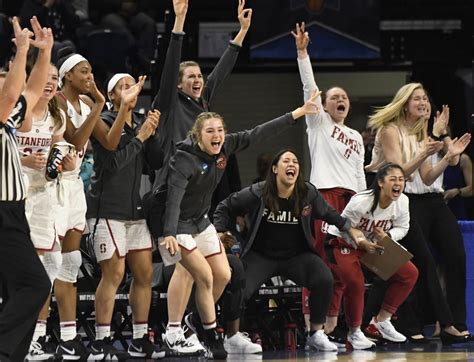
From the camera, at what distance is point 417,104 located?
9.82 meters

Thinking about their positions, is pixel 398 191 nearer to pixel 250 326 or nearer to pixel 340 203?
pixel 340 203

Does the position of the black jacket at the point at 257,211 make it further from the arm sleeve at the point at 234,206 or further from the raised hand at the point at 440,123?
the raised hand at the point at 440,123

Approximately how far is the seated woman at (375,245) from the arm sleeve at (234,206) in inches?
27.4

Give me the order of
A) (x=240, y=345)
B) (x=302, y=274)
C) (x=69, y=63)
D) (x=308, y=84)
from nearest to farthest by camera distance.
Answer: (x=69, y=63), (x=240, y=345), (x=302, y=274), (x=308, y=84)

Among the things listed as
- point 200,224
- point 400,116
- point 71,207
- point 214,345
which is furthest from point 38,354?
point 400,116

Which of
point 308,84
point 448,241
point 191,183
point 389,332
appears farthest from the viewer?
point 448,241

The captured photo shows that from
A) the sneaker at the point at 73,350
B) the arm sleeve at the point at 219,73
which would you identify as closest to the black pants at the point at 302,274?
the arm sleeve at the point at 219,73

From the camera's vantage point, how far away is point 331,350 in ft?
29.7

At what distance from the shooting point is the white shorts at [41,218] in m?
7.56

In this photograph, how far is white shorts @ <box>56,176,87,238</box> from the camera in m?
7.84

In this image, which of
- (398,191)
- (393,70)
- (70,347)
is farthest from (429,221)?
(393,70)

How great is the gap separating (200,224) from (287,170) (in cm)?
90

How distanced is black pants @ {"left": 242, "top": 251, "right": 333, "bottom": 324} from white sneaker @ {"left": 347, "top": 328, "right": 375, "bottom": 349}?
1.06ft

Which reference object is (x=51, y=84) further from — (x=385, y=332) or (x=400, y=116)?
(x=385, y=332)
